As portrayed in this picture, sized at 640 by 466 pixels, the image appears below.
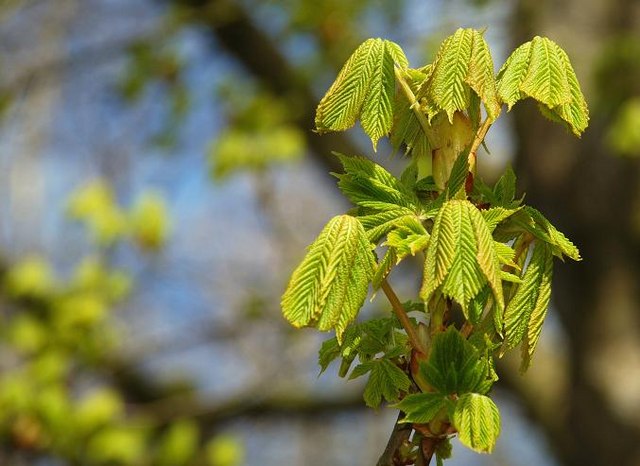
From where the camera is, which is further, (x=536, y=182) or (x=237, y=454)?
(x=536, y=182)

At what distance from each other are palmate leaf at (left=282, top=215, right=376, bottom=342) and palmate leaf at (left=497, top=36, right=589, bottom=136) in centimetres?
16

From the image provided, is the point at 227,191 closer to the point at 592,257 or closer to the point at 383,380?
the point at 592,257

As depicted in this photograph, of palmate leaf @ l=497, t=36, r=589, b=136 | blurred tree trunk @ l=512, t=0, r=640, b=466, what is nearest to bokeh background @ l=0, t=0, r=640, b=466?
blurred tree trunk @ l=512, t=0, r=640, b=466

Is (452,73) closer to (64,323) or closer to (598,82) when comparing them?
(598,82)

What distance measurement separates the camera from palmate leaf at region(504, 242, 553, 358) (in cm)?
63

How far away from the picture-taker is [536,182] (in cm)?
391

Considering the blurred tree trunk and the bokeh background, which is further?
the blurred tree trunk

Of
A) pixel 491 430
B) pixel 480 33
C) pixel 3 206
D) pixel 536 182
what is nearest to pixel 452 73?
pixel 480 33

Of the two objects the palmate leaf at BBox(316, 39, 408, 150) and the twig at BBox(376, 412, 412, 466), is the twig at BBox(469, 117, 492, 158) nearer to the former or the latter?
the palmate leaf at BBox(316, 39, 408, 150)

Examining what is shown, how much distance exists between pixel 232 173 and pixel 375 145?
2.42 metres

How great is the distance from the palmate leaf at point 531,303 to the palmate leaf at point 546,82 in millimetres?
99

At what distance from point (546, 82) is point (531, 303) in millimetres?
167

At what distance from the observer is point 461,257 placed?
1.98 feet

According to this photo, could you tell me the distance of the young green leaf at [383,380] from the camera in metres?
0.64
